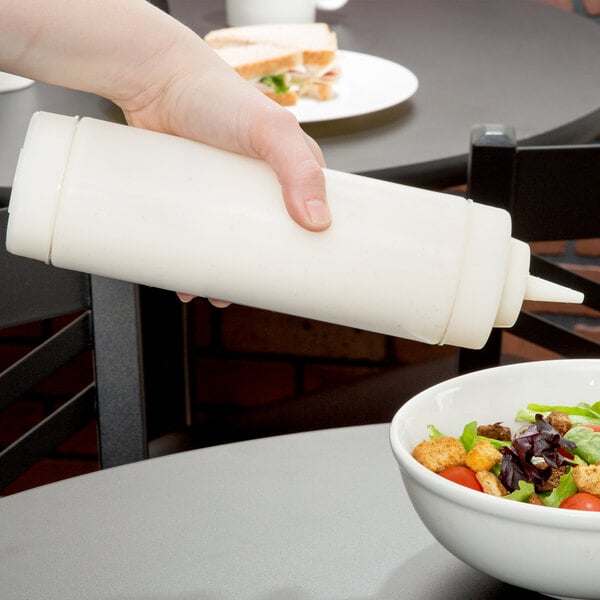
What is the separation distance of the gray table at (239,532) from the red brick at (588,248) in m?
1.13

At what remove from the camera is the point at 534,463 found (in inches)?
21.0

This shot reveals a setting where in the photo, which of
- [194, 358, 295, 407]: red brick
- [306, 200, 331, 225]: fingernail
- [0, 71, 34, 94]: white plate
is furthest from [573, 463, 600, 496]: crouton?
[194, 358, 295, 407]: red brick

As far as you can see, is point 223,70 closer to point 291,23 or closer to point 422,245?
point 422,245

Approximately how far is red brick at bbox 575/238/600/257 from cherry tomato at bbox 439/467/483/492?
49.8 inches

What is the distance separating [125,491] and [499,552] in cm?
25

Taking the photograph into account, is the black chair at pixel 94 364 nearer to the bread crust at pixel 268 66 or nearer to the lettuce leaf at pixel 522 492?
the lettuce leaf at pixel 522 492

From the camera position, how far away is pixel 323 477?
2.14ft

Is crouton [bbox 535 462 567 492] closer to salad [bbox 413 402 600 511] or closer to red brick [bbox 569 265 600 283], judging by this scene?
→ salad [bbox 413 402 600 511]

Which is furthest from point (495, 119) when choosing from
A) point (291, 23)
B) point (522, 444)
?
point (522, 444)

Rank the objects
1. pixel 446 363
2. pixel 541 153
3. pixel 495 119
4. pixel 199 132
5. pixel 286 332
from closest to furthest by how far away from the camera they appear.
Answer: pixel 199 132 → pixel 541 153 → pixel 495 119 → pixel 446 363 → pixel 286 332

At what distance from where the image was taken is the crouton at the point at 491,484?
52cm

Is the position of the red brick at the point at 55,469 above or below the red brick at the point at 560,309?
below

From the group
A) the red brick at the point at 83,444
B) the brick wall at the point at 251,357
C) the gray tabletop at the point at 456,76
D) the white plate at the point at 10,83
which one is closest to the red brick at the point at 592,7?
the brick wall at the point at 251,357

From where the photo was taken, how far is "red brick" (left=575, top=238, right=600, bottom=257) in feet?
5.70
